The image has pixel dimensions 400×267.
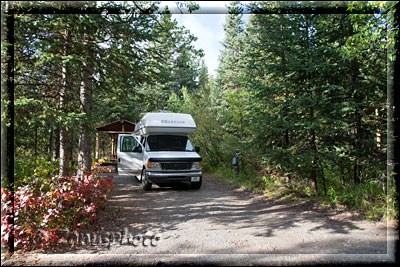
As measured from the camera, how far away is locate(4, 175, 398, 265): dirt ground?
3703 mm

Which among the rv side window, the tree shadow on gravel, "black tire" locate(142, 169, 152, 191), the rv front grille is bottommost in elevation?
the tree shadow on gravel

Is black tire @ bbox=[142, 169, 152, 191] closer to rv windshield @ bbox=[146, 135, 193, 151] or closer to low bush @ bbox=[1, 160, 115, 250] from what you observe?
rv windshield @ bbox=[146, 135, 193, 151]

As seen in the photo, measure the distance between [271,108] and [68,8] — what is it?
5853 millimetres

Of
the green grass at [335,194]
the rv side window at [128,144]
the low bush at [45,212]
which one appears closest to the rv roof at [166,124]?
the rv side window at [128,144]

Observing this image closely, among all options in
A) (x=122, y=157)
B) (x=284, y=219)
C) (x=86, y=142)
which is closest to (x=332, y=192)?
(x=284, y=219)

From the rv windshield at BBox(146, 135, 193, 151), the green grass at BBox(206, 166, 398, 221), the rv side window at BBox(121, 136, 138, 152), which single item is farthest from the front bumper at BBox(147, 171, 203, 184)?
the rv side window at BBox(121, 136, 138, 152)

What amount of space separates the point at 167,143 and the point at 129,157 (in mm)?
2050

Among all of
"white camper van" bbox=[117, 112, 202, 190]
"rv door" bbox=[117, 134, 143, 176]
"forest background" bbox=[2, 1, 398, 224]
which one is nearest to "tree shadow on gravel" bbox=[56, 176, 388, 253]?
"white camper van" bbox=[117, 112, 202, 190]

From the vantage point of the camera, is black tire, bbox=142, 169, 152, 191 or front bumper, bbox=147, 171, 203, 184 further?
black tire, bbox=142, 169, 152, 191

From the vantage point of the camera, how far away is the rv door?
10.4 m

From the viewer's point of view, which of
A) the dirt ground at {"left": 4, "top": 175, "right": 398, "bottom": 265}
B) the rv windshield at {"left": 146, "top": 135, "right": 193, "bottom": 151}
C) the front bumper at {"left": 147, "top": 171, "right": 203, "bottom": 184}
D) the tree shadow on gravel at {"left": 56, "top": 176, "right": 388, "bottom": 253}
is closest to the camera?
the dirt ground at {"left": 4, "top": 175, "right": 398, "bottom": 265}

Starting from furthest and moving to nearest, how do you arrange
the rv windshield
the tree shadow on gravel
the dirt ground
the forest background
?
the rv windshield < the tree shadow on gravel < the forest background < the dirt ground

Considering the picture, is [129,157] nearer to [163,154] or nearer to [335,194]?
[163,154]

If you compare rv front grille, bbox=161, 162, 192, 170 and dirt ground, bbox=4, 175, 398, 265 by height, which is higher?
rv front grille, bbox=161, 162, 192, 170
